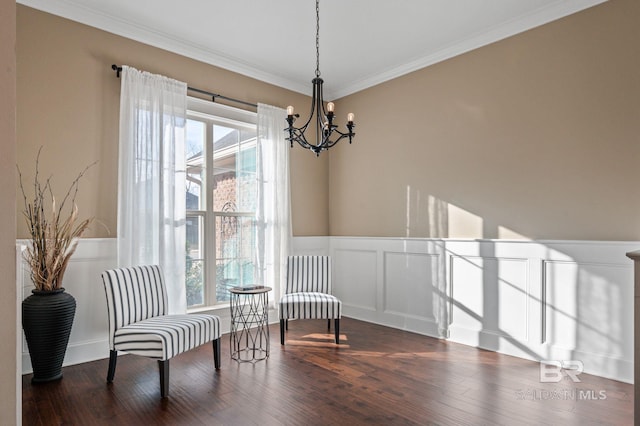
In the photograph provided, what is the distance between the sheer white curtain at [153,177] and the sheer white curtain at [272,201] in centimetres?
96

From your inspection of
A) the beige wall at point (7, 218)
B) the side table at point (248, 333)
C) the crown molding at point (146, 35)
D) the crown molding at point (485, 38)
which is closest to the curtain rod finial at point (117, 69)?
the crown molding at point (146, 35)

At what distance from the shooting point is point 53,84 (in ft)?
10.8

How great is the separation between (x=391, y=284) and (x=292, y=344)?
143 centimetres

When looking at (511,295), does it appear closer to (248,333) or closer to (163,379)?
(248,333)

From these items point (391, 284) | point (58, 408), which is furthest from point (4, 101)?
point (391, 284)

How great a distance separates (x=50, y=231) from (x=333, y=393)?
2.56 metres

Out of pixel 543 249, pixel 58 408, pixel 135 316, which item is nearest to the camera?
pixel 58 408

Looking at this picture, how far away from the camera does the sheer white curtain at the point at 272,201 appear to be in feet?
15.1

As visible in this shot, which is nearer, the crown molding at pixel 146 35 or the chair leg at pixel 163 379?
the chair leg at pixel 163 379

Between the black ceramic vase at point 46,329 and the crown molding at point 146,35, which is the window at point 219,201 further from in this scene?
Answer: the black ceramic vase at point 46,329

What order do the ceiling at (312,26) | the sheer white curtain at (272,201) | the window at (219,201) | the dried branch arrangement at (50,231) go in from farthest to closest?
the sheer white curtain at (272,201) < the window at (219,201) < the ceiling at (312,26) < the dried branch arrangement at (50,231)

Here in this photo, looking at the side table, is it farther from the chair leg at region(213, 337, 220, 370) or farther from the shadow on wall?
the shadow on wall

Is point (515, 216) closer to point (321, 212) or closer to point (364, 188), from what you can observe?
point (364, 188)

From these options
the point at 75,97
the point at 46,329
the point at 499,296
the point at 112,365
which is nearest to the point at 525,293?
the point at 499,296
